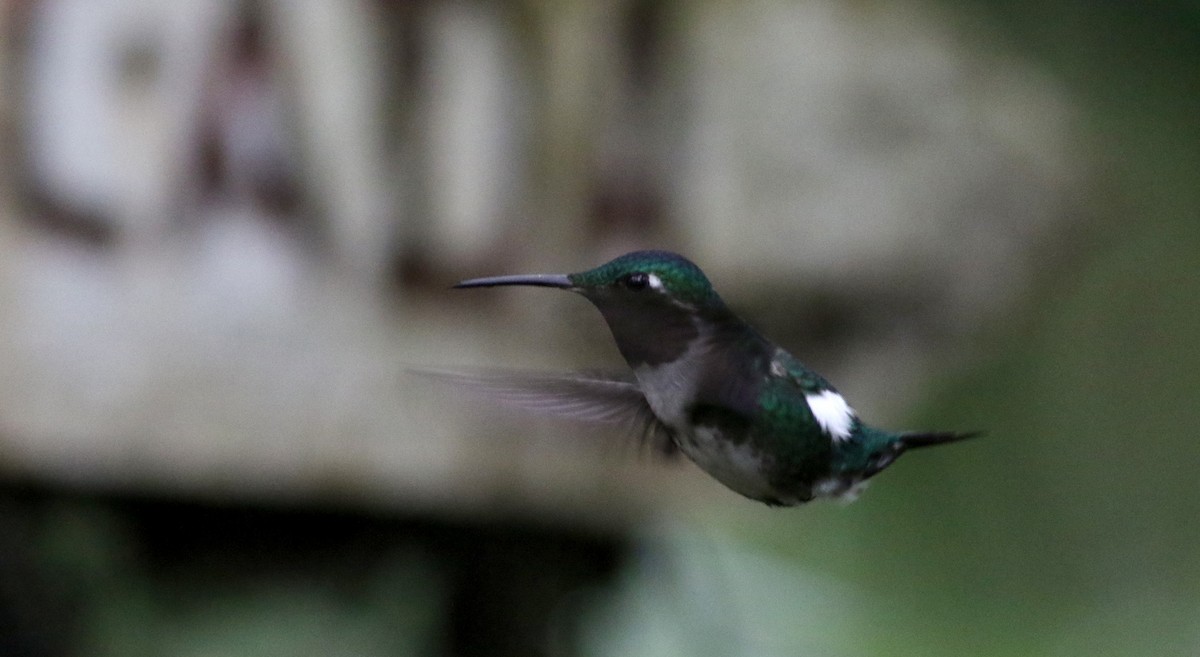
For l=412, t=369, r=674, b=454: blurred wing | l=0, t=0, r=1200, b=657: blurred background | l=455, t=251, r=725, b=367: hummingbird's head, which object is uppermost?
l=455, t=251, r=725, b=367: hummingbird's head

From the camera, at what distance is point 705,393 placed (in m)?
0.56

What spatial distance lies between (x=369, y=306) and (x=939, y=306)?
71cm

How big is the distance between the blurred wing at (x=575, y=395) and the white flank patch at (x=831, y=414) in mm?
70

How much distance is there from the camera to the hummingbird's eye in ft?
1.76

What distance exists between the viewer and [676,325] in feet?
1.74

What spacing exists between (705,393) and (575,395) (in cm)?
14

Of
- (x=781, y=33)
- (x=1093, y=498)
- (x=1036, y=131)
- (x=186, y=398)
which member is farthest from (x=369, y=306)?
(x=1093, y=498)

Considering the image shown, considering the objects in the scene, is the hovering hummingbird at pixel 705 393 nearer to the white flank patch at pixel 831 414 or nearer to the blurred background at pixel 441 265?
the white flank patch at pixel 831 414

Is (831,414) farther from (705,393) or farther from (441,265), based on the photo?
(441,265)

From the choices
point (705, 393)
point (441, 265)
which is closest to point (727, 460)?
point (705, 393)

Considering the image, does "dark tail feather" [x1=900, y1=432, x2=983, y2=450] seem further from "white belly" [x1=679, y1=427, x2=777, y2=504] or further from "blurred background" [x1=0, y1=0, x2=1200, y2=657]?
"blurred background" [x1=0, y1=0, x2=1200, y2=657]

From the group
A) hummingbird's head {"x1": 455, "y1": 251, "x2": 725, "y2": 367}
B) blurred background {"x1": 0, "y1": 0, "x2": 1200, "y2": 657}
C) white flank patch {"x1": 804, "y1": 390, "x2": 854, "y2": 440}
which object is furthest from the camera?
blurred background {"x1": 0, "y1": 0, "x2": 1200, "y2": 657}

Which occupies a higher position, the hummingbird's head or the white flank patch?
the hummingbird's head

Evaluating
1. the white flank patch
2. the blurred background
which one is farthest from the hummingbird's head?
the blurred background
